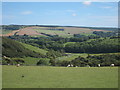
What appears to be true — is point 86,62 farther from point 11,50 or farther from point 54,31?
point 54,31

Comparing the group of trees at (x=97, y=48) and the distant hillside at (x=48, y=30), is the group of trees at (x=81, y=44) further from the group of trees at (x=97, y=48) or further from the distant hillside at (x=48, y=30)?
the distant hillside at (x=48, y=30)

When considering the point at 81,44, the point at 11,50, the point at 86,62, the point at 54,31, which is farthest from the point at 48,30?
the point at 86,62

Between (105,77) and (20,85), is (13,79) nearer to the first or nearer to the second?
(20,85)

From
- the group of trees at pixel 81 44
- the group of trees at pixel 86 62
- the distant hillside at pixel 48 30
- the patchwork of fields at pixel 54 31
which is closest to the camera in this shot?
the group of trees at pixel 86 62

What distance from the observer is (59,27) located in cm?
15538

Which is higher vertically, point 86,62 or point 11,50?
point 11,50

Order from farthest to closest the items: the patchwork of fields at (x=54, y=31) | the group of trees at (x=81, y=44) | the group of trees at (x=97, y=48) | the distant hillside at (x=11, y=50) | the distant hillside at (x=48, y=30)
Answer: the distant hillside at (x=48, y=30) < the patchwork of fields at (x=54, y=31) < the group of trees at (x=81, y=44) < the group of trees at (x=97, y=48) < the distant hillside at (x=11, y=50)

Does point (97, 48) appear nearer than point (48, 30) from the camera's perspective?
Yes

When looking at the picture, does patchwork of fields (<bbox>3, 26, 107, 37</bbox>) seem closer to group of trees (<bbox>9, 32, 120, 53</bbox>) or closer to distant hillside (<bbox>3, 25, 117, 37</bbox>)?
distant hillside (<bbox>3, 25, 117, 37</bbox>)

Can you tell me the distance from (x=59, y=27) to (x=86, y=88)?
143226mm

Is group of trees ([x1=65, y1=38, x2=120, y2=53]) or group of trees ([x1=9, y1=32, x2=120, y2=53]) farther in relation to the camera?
group of trees ([x1=9, y1=32, x2=120, y2=53])

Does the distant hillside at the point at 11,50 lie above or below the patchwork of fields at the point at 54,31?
below

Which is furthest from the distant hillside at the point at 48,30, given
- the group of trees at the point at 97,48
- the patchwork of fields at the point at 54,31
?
the group of trees at the point at 97,48

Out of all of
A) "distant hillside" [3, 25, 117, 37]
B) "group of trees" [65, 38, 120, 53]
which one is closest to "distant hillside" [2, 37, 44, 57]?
"group of trees" [65, 38, 120, 53]
